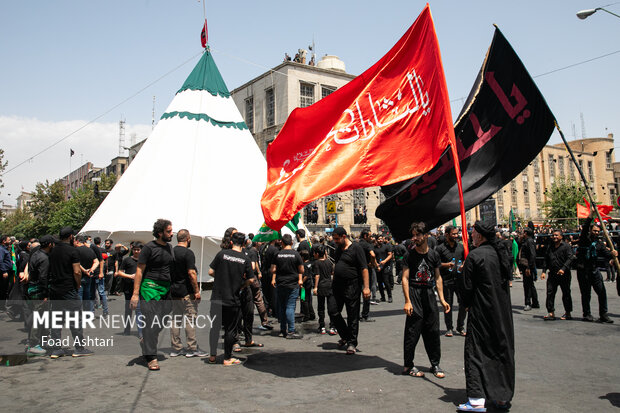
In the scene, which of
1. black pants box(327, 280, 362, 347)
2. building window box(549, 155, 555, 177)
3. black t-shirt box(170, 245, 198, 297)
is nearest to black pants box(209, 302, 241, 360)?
black t-shirt box(170, 245, 198, 297)

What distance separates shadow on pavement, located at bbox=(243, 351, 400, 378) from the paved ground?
0.04 ft

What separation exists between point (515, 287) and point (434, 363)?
33.5 ft

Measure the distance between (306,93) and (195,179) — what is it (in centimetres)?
1793

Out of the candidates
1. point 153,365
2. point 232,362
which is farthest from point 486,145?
point 153,365

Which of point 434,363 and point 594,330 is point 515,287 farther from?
point 434,363

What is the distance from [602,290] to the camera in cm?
841

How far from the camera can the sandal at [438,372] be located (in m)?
5.21

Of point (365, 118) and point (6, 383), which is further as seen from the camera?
point (365, 118)

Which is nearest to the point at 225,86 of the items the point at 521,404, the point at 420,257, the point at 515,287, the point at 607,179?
the point at 515,287

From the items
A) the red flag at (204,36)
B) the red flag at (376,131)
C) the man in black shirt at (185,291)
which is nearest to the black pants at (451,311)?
the red flag at (376,131)

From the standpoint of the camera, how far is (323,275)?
8.15m

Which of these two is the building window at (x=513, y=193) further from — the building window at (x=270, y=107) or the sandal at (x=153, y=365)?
the sandal at (x=153, y=365)

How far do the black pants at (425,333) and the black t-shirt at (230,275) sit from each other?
2.31 meters

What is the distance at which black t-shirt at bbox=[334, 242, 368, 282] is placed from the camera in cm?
669
